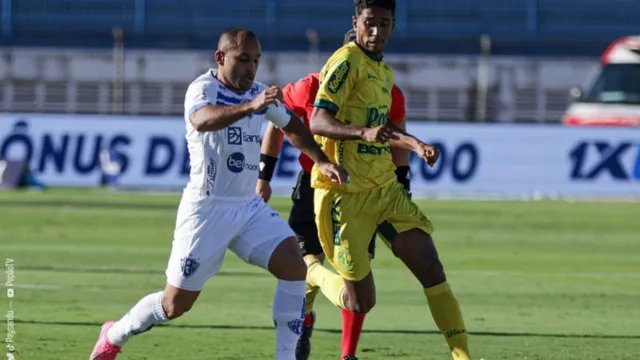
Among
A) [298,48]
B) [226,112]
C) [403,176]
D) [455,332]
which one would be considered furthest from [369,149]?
[298,48]

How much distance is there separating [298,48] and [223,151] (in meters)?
34.4

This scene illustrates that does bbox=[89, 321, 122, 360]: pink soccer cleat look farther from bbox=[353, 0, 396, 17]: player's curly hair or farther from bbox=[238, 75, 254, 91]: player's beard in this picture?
bbox=[353, 0, 396, 17]: player's curly hair

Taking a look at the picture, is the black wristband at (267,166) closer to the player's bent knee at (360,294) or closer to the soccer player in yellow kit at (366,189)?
the soccer player in yellow kit at (366,189)

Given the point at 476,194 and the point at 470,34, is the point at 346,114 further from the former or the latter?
the point at 470,34

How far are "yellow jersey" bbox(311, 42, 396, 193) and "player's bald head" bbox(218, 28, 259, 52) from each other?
810 mm

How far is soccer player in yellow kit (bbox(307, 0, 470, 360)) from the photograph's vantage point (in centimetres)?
776

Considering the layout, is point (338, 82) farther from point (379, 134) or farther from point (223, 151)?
point (223, 151)

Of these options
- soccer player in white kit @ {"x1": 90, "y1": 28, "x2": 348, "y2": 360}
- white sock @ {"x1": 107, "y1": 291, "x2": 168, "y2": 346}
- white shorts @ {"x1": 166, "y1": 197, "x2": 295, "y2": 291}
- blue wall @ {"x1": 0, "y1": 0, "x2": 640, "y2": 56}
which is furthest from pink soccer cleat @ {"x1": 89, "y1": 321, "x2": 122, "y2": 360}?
blue wall @ {"x1": 0, "y1": 0, "x2": 640, "y2": 56}

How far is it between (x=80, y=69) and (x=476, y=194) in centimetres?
1596

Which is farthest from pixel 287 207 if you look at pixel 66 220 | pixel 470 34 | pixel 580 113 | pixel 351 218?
pixel 470 34

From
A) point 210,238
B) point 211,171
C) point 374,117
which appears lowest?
point 210,238

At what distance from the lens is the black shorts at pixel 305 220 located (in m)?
9.09

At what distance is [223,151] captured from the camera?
7.26 meters

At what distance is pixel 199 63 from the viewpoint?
38.6 metres
